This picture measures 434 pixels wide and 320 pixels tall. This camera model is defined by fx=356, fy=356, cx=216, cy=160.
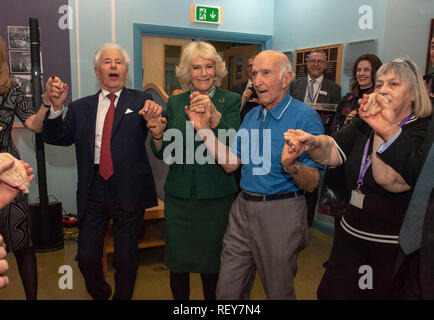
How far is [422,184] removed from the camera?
1148 mm

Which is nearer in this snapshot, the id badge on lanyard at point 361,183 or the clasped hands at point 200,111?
the id badge on lanyard at point 361,183

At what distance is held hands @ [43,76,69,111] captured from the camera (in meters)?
1.78

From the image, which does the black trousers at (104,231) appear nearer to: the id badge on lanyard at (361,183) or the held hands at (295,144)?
the held hands at (295,144)

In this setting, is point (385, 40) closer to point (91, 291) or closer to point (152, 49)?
point (152, 49)

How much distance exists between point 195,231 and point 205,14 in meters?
3.30

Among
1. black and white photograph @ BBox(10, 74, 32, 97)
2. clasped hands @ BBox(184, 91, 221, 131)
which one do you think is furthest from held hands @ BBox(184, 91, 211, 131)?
black and white photograph @ BBox(10, 74, 32, 97)

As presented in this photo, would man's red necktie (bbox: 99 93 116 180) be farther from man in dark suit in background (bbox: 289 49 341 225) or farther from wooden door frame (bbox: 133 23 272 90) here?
wooden door frame (bbox: 133 23 272 90)

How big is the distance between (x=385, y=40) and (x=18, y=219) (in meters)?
3.23

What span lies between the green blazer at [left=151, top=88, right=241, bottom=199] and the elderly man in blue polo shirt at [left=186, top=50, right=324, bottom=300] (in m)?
0.18

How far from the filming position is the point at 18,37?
3574 mm

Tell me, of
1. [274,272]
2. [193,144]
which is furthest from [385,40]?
[274,272]

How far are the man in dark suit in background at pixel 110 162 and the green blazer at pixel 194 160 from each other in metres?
0.20

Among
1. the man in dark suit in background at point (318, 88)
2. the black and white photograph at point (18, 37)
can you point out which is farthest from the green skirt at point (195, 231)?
the black and white photograph at point (18, 37)

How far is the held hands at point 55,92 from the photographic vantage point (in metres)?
1.78
